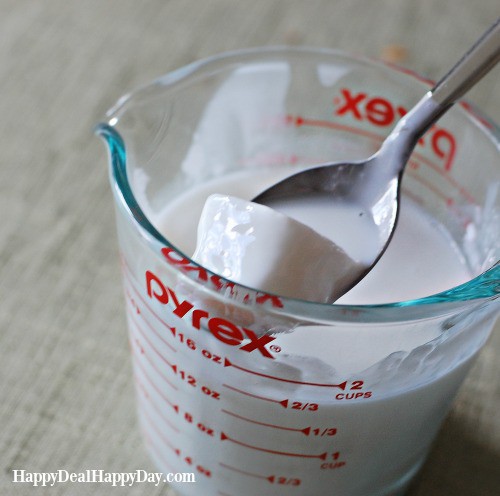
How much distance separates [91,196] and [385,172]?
1.38ft

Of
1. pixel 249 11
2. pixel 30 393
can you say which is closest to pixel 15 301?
pixel 30 393

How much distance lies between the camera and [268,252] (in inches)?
23.0

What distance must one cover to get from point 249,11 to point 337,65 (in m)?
0.50

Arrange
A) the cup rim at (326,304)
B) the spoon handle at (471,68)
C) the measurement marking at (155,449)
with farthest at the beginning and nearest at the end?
1. the measurement marking at (155,449)
2. the spoon handle at (471,68)
3. the cup rim at (326,304)

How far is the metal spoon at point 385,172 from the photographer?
0.64m

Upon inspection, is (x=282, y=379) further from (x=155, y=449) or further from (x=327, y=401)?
(x=155, y=449)

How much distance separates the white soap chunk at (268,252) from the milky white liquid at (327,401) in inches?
2.0

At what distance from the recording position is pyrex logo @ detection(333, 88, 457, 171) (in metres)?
0.78

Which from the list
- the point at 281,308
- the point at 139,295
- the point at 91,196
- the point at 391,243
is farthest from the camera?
the point at 91,196

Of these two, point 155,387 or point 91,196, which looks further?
point 91,196

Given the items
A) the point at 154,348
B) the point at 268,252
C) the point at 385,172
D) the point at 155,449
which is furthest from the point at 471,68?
the point at 155,449

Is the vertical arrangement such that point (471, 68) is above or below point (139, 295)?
above

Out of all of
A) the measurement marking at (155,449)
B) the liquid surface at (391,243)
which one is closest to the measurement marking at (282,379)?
the liquid surface at (391,243)

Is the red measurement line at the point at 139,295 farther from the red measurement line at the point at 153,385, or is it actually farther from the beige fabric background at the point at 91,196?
the beige fabric background at the point at 91,196
